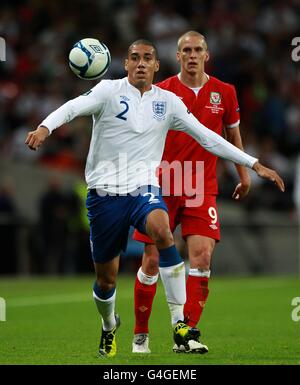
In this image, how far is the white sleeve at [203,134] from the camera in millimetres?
9219

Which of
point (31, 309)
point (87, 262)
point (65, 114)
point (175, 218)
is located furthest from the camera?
point (87, 262)

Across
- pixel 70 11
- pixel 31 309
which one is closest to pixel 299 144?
pixel 70 11

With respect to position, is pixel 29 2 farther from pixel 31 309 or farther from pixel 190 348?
pixel 190 348

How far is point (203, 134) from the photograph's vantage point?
9281 mm

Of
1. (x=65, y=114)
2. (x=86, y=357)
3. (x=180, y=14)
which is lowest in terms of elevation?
(x=86, y=357)

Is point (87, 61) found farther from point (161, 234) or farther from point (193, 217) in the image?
point (193, 217)

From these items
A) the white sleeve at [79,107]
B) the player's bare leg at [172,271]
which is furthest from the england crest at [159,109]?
the player's bare leg at [172,271]

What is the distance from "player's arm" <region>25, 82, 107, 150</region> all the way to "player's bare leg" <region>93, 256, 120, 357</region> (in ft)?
4.04

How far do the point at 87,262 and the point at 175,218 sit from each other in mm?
11591

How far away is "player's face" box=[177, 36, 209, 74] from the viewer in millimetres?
10016

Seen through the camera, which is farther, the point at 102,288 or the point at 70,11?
the point at 70,11

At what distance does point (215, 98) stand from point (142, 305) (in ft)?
6.73

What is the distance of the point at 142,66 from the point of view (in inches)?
358

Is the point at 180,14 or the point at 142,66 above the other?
the point at 180,14
